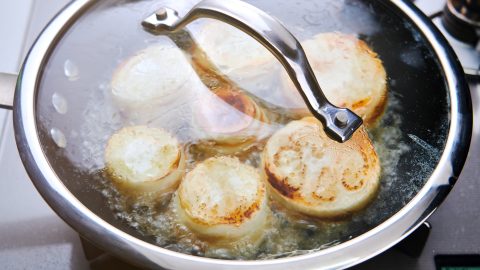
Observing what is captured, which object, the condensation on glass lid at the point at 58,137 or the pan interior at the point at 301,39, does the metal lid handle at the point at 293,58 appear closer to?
the pan interior at the point at 301,39

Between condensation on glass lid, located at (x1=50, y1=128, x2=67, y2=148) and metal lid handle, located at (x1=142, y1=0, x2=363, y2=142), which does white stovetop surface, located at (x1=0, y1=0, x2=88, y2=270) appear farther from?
metal lid handle, located at (x1=142, y1=0, x2=363, y2=142)

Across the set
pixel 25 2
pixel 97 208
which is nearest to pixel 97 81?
pixel 97 208

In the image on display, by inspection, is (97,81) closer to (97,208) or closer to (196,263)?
(97,208)

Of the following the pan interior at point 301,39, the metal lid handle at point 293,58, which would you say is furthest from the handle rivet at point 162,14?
the metal lid handle at point 293,58

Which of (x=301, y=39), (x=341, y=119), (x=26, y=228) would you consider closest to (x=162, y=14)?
(x=301, y=39)

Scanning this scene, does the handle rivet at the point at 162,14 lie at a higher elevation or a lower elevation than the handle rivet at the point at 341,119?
higher

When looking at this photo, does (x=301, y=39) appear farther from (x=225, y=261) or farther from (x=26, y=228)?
(x=26, y=228)
